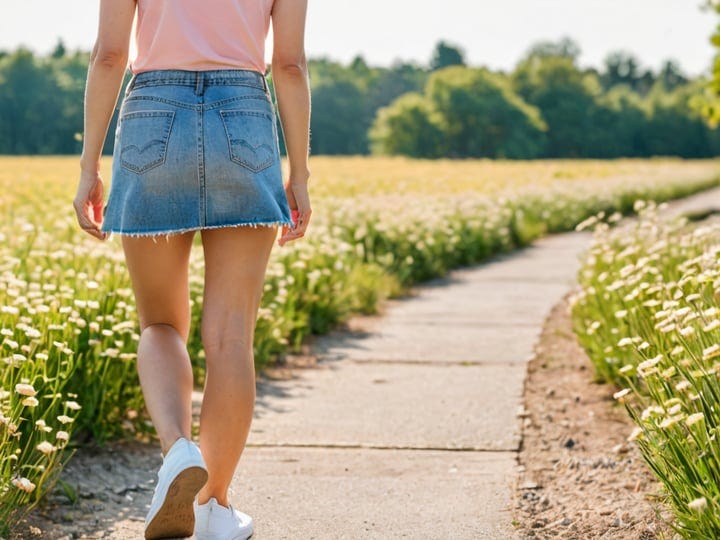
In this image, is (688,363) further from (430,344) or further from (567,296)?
(567,296)

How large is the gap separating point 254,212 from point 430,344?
3896mm

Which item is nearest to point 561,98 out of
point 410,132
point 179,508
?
point 410,132

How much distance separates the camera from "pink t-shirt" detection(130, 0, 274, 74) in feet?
8.61

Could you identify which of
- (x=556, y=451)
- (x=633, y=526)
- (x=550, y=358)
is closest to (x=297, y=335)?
(x=550, y=358)

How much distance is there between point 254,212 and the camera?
260 cm

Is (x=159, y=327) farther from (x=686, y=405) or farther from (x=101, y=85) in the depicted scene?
(x=686, y=405)

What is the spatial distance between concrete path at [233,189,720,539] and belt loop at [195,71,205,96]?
1.38 m

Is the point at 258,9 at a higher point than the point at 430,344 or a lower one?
higher

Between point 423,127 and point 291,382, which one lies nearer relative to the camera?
point 291,382

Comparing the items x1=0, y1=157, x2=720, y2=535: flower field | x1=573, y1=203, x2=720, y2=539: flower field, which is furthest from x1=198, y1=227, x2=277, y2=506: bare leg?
x1=573, y1=203, x2=720, y2=539: flower field

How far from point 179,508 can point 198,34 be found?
4.00 ft

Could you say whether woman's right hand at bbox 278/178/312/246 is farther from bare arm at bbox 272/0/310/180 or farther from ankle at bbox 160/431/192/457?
ankle at bbox 160/431/192/457

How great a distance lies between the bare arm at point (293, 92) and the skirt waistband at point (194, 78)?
0.16 meters

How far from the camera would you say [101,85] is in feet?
8.91
